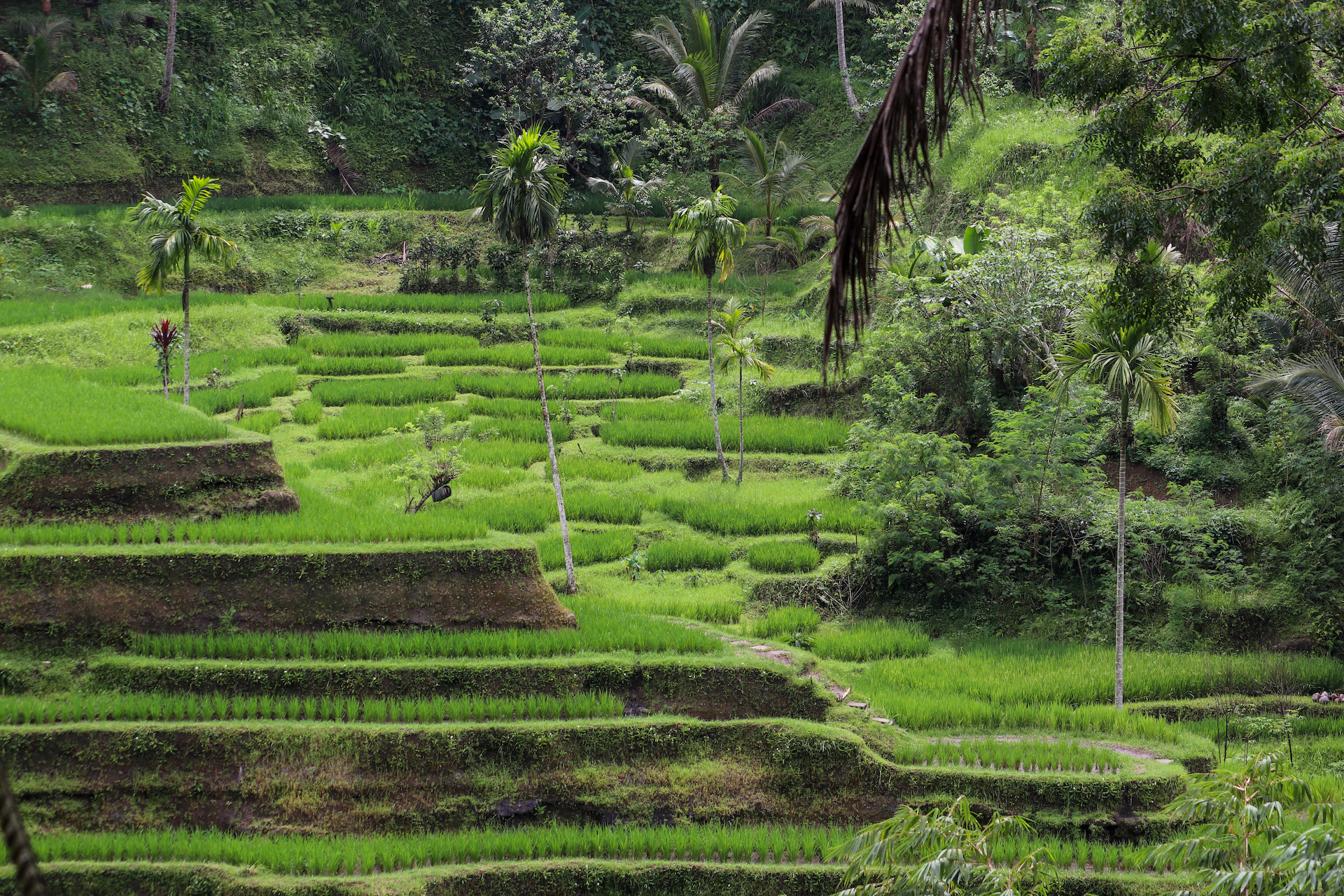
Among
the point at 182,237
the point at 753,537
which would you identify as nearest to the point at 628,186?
the point at 182,237

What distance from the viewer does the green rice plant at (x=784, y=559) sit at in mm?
12500

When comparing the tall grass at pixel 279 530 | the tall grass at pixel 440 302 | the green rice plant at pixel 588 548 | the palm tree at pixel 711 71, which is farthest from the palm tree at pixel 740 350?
the palm tree at pixel 711 71

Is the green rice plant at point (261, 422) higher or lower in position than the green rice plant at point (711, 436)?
higher

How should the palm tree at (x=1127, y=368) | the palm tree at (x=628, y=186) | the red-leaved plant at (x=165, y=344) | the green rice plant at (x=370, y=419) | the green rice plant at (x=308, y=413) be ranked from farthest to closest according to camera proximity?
the palm tree at (x=628, y=186)
the green rice plant at (x=308, y=413)
the green rice plant at (x=370, y=419)
the red-leaved plant at (x=165, y=344)
the palm tree at (x=1127, y=368)

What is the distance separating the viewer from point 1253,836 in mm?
4434

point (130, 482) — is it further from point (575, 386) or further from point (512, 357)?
point (512, 357)

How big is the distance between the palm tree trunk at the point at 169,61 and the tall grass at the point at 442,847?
19087 mm

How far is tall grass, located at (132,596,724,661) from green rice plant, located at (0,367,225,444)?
95.4 inches

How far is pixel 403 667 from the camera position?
959 cm

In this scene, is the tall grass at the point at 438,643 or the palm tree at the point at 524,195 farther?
the palm tree at the point at 524,195

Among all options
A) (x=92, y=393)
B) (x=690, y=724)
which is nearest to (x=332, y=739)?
(x=690, y=724)

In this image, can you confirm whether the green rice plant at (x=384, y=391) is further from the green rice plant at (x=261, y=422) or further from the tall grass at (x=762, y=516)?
the tall grass at (x=762, y=516)

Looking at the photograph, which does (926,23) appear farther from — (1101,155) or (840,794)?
(840,794)

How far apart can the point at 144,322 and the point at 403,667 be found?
34.4ft
